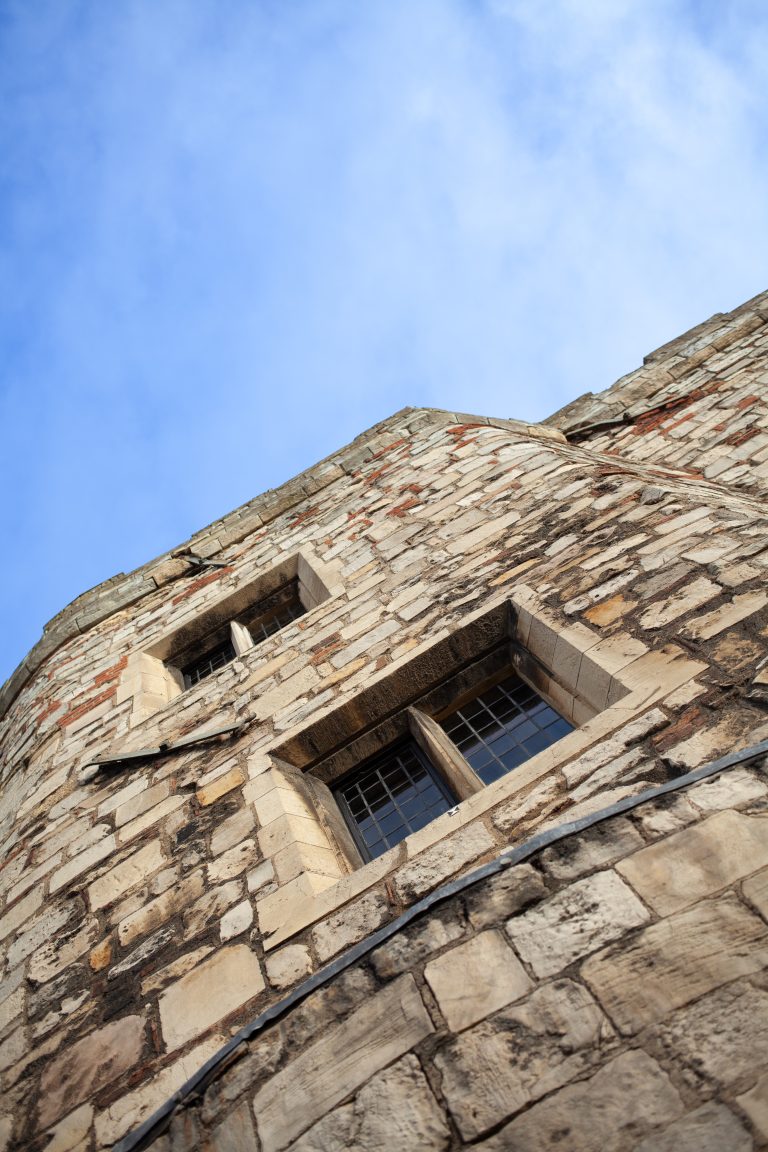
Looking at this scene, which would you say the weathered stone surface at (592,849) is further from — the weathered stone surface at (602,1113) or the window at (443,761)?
the window at (443,761)

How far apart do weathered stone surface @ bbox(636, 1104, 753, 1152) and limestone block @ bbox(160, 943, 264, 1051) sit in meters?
1.38

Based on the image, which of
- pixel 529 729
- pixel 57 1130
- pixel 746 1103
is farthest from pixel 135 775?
pixel 746 1103

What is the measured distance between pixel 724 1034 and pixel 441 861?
110 cm

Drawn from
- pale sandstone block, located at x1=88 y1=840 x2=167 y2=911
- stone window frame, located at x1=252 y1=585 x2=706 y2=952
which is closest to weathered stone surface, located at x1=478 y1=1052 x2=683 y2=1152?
stone window frame, located at x1=252 y1=585 x2=706 y2=952

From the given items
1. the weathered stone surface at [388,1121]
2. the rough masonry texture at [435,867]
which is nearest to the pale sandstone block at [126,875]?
the rough masonry texture at [435,867]

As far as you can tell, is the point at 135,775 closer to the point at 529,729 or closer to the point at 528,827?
the point at 529,729

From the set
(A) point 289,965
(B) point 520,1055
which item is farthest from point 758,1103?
(A) point 289,965

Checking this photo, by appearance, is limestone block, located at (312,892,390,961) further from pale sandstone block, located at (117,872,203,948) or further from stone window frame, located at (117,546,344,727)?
stone window frame, located at (117,546,344,727)

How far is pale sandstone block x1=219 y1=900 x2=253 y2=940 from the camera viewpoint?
270 cm

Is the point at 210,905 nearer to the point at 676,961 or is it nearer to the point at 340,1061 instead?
the point at 340,1061

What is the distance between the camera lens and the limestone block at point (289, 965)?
2404 mm

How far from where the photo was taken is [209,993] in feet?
8.24

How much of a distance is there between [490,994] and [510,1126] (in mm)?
288

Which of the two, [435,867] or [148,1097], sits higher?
[435,867]
